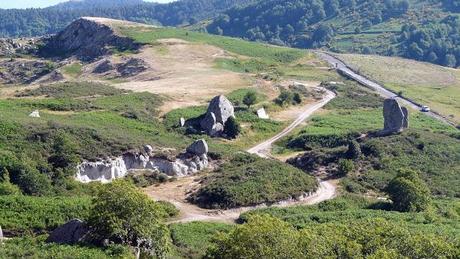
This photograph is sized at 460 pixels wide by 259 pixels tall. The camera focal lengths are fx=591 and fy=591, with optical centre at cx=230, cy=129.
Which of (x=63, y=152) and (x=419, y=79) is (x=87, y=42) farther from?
(x=63, y=152)

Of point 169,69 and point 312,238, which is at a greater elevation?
point 312,238

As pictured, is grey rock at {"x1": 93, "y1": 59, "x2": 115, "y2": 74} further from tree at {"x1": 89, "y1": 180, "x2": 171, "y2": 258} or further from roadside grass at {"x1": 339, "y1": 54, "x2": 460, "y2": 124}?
tree at {"x1": 89, "y1": 180, "x2": 171, "y2": 258}

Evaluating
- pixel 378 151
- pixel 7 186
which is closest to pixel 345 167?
pixel 378 151

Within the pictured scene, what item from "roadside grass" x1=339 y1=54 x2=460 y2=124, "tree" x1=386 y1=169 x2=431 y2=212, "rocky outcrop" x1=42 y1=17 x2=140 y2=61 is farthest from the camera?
"rocky outcrop" x1=42 y1=17 x2=140 y2=61

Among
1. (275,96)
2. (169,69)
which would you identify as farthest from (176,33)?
(275,96)

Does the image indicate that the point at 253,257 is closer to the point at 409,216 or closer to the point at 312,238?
the point at 312,238

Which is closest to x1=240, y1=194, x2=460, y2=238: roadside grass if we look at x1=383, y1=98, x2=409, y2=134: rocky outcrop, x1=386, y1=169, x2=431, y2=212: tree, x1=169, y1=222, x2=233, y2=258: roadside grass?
x1=386, y1=169, x2=431, y2=212: tree

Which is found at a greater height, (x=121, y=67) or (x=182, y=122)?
(x=182, y=122)
